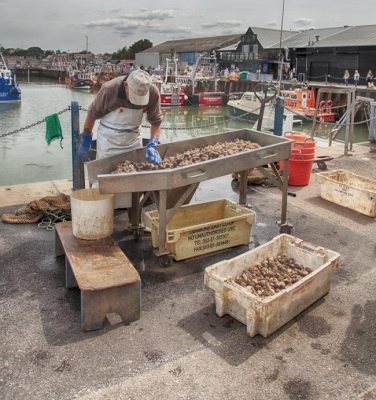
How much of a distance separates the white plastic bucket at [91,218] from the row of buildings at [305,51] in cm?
2080

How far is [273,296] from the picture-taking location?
10.2 ft

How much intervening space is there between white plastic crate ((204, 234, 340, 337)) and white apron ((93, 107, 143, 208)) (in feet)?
5.60

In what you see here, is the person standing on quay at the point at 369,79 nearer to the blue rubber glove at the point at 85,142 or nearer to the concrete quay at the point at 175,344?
the concrete quay at the point at 175,344

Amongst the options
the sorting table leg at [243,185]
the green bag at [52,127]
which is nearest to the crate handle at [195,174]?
the sorting table leg at [243,185]

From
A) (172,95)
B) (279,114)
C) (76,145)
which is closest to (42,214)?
(76,145)

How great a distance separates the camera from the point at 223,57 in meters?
54.3

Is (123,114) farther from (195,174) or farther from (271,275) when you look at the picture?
(271,275)

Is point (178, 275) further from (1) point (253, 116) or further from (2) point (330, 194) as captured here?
(1) point (253, 116)

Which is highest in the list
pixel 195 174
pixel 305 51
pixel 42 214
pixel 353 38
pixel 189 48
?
pixel 189 48

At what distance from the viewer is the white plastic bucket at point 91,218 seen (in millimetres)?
3744

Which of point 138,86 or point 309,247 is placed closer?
point 309,247

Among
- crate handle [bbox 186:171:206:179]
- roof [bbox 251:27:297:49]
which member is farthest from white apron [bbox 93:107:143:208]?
roof [bbox 251:27:297:49]

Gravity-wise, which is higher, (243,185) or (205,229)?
(243,185)

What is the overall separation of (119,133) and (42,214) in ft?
4.93
